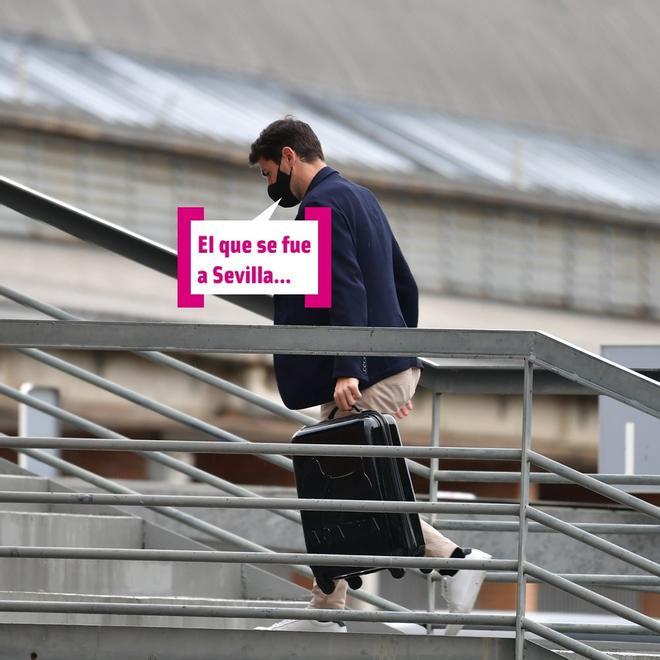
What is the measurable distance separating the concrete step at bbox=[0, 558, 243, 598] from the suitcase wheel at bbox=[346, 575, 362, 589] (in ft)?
4.24

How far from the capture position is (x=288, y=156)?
6.41m

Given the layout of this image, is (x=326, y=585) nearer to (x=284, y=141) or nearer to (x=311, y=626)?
(x=311, y=626)

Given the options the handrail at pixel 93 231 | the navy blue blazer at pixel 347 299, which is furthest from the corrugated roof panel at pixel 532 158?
the navy blue blazer at pixel 347 299

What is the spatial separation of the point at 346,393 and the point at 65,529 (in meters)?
1.82

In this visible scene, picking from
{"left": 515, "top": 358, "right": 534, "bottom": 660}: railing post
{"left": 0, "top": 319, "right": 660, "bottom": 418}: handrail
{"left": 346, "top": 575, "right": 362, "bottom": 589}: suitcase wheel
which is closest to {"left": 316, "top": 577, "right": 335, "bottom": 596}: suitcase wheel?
{"left": 346, "top": 575, "right": 362, "bottom": 589}: suitcase wheel

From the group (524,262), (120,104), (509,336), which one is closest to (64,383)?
(120,104)

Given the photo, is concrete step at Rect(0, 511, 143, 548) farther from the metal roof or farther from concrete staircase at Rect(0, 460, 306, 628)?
the metal roof

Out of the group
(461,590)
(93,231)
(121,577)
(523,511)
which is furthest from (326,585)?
(93,231)

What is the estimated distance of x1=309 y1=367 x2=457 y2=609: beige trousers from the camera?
6.26 meters

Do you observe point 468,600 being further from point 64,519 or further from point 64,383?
point 64,383

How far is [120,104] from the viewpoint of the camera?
38.3m

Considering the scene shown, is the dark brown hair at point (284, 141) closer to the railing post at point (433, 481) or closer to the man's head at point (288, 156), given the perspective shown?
the man's head at point (288, 156)

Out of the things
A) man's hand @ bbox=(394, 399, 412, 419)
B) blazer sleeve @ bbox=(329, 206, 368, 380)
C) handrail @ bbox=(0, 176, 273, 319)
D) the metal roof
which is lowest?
man's hand @ bbox=(394, 399, 412, 419)

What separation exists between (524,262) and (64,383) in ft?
40.5
